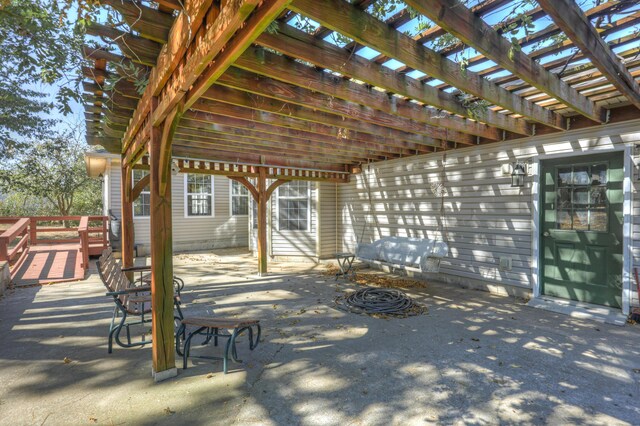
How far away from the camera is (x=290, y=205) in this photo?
9.05 meters

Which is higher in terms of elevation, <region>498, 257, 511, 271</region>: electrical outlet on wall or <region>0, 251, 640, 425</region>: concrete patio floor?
<region>498, 257, 511, 271</region>: electrical outlet on wall

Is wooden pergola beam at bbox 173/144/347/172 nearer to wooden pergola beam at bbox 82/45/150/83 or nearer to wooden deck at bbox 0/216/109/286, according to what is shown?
wooden pergola beam at bbox 82/45/150/83

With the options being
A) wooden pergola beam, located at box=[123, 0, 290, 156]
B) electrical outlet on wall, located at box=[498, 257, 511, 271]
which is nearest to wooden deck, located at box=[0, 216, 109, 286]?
wooden pergola beam, located at box=[123, 0, 290, 156]

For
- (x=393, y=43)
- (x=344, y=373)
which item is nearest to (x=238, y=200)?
(x=344, y=373)

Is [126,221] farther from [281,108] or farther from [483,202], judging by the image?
[483,202]

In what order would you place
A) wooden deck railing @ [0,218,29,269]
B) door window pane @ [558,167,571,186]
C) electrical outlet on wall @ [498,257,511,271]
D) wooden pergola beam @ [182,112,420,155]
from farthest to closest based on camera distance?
wooden deck railing @ [0,218,29,269], electrical outlet on wall @ [498,257,511,271], door window pane @ [558,167,571,186], wooden pergola beam @ [182,112,420,155]

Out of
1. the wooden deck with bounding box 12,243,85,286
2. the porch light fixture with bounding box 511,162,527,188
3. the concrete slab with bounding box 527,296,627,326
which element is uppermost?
the porch light fixture with bounding box 511,162,527,188

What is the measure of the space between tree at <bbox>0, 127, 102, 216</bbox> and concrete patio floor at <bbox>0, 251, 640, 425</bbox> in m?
12.0

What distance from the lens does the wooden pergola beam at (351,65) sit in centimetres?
219

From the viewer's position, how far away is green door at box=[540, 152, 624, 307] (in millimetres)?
4184

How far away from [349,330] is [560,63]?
3410 mm

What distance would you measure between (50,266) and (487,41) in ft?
28.6

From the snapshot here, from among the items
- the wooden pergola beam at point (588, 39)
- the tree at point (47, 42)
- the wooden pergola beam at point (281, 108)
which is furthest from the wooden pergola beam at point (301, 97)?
the wooden pergola beam at point (588, 39)

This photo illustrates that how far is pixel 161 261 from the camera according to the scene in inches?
105
